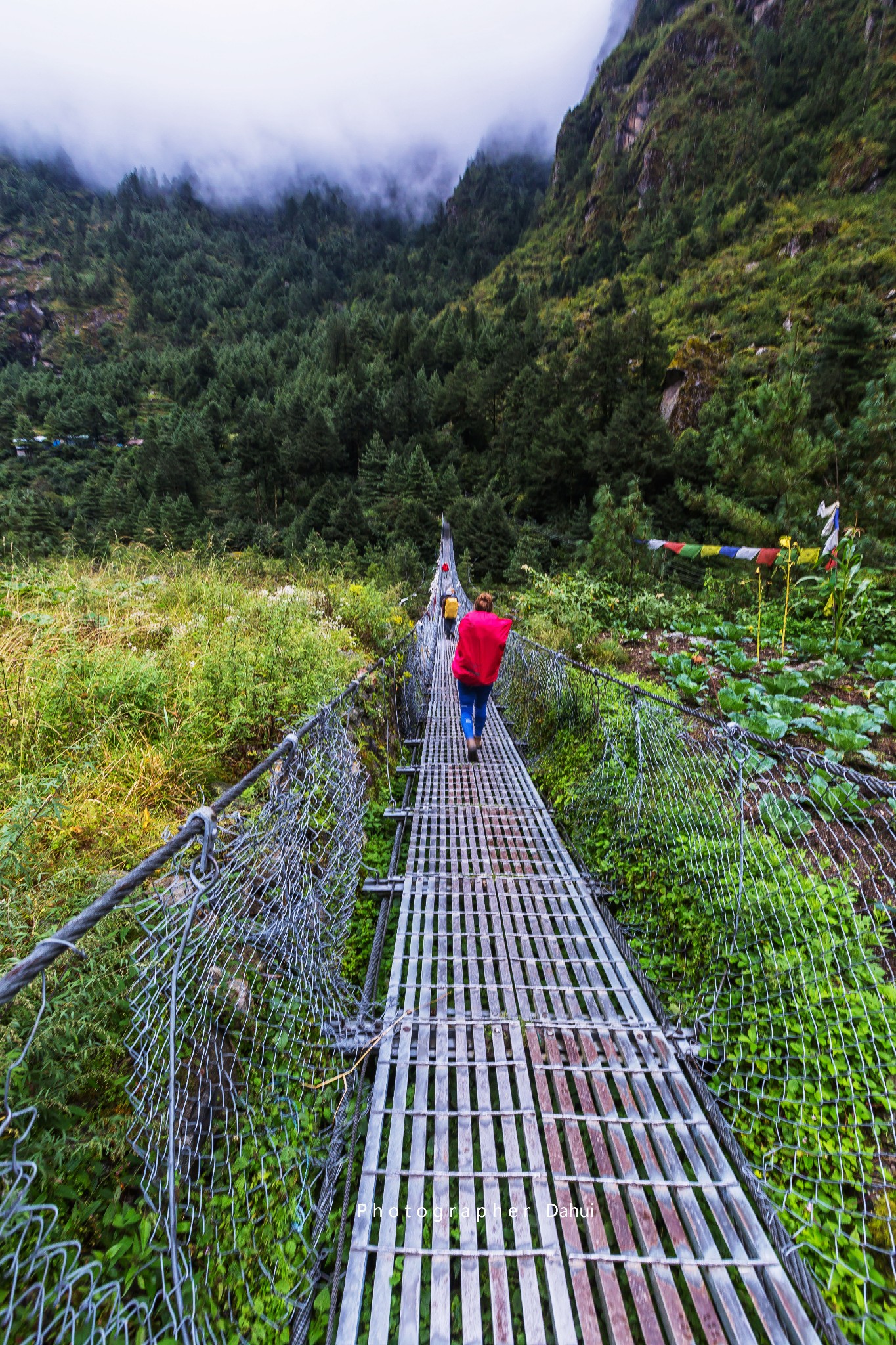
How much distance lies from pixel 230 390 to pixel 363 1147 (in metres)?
50.9

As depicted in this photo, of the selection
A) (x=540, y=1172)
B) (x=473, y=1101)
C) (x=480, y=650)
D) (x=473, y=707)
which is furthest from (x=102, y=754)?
(x=473, y=707)

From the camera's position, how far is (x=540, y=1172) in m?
1.40

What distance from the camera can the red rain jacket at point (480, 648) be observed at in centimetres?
378

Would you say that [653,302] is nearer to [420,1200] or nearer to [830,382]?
[830,382]

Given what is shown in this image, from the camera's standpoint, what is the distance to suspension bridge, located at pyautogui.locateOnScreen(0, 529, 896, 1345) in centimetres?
113

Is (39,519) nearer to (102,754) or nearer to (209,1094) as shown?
(102,754)

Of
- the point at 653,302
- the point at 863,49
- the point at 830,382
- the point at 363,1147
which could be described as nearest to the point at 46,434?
the point at 653,302

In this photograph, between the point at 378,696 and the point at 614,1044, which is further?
the point at 378,696

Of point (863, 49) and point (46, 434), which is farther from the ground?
point (863, 49)

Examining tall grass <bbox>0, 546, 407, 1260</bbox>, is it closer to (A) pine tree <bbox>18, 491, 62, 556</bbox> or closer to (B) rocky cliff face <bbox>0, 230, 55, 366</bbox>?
(A) pine tree <bbox>18, 491, 62, 556</bbox>

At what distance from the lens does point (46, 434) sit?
4153cm

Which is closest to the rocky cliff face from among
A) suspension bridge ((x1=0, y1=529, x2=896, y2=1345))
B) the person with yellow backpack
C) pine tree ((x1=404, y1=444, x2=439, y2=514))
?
pine tree ((x1=404, y1=444, x2=439, y2=514))

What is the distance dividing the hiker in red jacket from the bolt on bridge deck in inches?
76.3

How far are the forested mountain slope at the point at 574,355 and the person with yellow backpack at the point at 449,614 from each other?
3.74 meters
